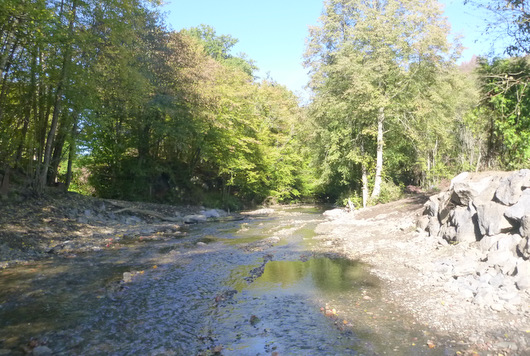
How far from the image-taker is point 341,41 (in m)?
24.9

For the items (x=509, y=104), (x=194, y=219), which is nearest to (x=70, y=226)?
(x=194, y=219)

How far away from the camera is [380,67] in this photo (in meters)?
21.5

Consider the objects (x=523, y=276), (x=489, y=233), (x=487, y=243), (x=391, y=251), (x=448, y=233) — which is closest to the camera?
(x=523, y=276)

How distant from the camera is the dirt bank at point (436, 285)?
5141 mm

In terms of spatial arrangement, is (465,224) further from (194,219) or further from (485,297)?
(194,219)

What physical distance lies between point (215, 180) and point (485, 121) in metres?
23.7

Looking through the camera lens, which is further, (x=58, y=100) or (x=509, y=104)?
(x=58, y=100)

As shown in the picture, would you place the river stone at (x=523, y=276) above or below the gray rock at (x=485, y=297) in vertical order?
above

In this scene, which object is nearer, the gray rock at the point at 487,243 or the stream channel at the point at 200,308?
the stream channel at the point at 200,308

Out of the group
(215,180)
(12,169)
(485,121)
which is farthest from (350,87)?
(12,169)

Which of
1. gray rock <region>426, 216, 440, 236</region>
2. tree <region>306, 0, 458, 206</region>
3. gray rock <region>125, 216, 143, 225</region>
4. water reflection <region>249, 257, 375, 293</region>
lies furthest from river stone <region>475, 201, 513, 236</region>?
gray rock <region>125, 216, 143, 225</region>

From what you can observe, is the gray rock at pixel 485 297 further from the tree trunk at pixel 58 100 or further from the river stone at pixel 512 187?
the tree trunk at pixel 58 100

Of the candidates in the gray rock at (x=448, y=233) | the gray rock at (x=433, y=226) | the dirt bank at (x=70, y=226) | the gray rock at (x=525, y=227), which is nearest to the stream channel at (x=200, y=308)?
the dirt bank at (x=70, y=226)

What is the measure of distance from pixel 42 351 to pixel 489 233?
366 inches
